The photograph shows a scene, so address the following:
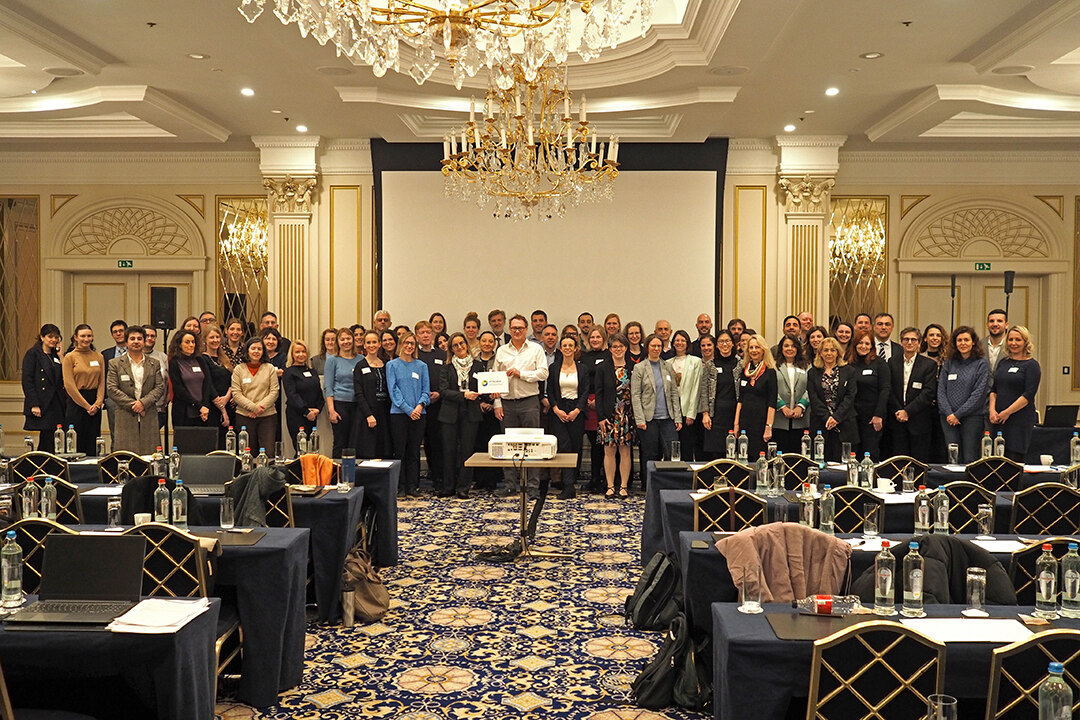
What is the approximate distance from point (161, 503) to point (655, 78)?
673 centimetres

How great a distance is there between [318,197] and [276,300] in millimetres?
1437

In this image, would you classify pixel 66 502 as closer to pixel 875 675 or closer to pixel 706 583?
pixel 706 583

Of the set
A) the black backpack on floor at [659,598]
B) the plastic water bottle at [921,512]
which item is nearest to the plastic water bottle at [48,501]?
→ the black backpack on floor at [659,598]

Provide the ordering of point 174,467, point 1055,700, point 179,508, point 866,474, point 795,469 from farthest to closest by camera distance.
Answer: point 795,469 → point 866,474 → point 174,467 → point 179,508 → point 1055,700

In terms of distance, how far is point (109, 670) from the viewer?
3.19 metres

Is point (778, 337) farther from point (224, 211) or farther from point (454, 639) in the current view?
point (454, 639)

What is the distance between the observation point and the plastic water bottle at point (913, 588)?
3.44m

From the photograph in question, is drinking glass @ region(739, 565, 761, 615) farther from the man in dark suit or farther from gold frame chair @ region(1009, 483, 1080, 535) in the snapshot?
the man in dark suit

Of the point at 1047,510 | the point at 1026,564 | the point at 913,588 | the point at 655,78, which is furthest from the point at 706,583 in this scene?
the point at 655,78

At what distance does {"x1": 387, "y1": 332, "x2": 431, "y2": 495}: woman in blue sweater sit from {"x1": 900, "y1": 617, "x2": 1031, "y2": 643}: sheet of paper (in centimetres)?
653

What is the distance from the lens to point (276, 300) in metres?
12.7

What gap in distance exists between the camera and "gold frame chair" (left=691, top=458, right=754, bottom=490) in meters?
6.18

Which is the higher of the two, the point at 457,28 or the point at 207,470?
the point at 457,28

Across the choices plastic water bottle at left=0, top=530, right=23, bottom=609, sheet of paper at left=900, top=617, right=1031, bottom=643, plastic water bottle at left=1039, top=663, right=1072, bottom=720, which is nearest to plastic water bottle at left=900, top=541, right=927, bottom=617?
sheet of paper at left=900, top=617, right=1031, bottom=643
